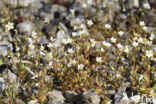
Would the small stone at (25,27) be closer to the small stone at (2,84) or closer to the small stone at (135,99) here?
the small stone at (2,84)

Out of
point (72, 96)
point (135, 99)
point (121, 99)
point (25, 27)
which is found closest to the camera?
point (121, 99)

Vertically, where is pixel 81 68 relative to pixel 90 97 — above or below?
above

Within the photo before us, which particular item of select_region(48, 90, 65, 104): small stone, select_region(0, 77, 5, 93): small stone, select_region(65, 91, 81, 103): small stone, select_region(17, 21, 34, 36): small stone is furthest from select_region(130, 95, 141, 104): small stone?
select_region(17, 21, 34, 36): small stone

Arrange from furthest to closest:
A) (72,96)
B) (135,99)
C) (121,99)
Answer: (72,96) < (135,99) < (121,99)

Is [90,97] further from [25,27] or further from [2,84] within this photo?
[25,27]

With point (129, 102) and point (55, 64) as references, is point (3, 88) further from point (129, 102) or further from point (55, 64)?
point (129, 102)

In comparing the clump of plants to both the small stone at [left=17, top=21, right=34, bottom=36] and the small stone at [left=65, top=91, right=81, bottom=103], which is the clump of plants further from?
the small stone at [left=17, top=21, right=34, bottom=36]

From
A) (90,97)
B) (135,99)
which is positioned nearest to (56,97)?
(90,97)

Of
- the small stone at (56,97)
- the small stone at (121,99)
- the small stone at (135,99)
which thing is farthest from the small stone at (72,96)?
the small stone at (135,99)

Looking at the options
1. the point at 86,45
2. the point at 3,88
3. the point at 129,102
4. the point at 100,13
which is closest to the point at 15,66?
the point at 3,88

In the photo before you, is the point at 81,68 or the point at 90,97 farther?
the point at 81,68
